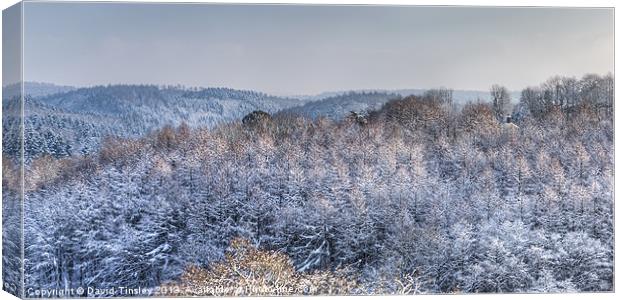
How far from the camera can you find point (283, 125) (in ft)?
45.1

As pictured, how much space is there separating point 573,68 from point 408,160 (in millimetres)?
2798

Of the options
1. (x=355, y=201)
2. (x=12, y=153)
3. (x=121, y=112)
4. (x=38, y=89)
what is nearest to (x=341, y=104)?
(x=355, y=201)

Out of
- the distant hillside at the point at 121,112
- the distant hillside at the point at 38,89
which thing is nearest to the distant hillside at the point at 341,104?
the distant hillside at the point at 121,112

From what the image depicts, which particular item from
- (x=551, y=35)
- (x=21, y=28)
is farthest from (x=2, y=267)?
(x=551, y=35)

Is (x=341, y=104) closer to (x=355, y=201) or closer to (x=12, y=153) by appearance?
(x=355, y=201)

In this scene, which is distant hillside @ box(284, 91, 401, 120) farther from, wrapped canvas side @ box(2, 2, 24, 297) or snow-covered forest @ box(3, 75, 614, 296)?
wrapped canvas side @ box(2, 2, 24, 297)

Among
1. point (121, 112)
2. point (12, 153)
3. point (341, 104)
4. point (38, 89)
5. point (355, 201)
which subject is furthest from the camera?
point (341, 104)

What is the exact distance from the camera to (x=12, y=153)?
13.0 metres

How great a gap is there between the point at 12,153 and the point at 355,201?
4.79 meters

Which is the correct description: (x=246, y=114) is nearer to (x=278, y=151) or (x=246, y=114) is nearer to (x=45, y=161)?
(x=278, y=151)

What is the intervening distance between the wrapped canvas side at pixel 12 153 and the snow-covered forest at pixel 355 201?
7 cm

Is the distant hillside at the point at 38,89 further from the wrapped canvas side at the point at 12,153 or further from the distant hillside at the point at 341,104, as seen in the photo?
the distant hillside at the point at 341,104

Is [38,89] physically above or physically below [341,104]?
above

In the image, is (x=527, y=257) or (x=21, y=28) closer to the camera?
(x=21, y=28)
